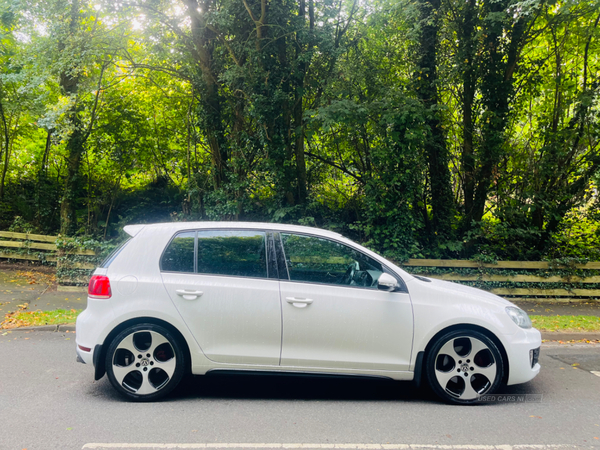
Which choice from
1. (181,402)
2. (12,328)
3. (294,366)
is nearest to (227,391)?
(181,402)

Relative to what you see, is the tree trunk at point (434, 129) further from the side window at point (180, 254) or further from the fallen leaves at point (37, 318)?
the fallen leaves at point (37, 318)

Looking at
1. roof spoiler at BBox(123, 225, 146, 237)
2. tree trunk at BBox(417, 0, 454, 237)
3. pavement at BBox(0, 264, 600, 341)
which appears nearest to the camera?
roof spoiler at BBox(123, 225, 146, 237)

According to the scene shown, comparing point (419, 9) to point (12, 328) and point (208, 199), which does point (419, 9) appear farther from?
point (12, 328)

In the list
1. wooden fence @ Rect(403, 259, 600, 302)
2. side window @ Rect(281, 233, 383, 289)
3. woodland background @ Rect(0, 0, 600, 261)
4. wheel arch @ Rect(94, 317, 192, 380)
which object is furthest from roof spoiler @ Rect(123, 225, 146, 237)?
wooden fence @ Rect(403, 259, 600, 302)

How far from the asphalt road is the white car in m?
0.31

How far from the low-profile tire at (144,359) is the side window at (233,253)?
0.78 meters

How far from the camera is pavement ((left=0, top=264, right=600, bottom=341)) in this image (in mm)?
8516

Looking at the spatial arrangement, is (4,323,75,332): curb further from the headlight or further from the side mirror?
the headlight

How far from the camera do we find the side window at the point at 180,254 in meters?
4.58

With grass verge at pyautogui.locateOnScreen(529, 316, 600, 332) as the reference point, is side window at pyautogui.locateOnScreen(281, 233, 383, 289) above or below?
above

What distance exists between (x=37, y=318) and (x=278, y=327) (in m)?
5.36

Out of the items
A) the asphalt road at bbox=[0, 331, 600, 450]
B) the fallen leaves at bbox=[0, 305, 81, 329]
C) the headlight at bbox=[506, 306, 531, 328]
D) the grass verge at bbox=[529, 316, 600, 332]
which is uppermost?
the headlight at bbox=[506, 306, 531, 328]

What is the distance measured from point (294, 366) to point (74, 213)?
42.1 feet

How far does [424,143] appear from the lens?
10727mm
